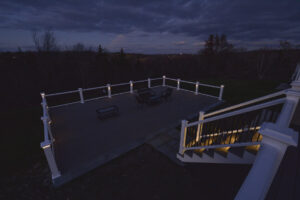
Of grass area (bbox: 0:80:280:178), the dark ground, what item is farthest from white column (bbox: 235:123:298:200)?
grass area (bbox: 0:80:280:178)

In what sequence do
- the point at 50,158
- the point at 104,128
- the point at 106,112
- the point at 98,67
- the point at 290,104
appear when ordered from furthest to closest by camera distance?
1. the point at 98,67
2. the point at 106,112
3. the point at 104,128
4. the point at 50,158
5. the point at 290,104

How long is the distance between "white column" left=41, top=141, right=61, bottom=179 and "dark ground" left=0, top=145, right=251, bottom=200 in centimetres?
31

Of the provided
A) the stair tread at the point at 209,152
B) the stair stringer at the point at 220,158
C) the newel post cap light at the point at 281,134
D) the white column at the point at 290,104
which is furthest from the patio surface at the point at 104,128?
the newel post cap light at the point at 281,134

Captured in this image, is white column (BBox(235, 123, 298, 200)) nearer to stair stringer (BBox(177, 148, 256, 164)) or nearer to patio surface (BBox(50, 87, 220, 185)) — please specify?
stair stringer (BBox(177, 148, 256, 164))

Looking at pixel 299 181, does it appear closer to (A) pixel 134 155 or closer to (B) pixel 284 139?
(B) pixel 284 139

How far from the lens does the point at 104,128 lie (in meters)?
5.34

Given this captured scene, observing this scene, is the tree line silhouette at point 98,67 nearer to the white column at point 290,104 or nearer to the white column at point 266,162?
the white column at point 266,162

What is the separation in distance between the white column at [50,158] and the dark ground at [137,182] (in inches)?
12.1

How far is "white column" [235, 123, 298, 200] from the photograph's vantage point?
0.84 metres

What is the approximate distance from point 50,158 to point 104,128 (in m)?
2.37

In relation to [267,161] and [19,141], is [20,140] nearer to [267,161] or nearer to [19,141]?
[19,141]

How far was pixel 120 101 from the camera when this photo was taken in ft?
27.3

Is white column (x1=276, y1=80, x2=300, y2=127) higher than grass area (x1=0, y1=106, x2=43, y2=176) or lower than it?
higher

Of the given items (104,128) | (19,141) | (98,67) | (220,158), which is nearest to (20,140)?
(19,141)
